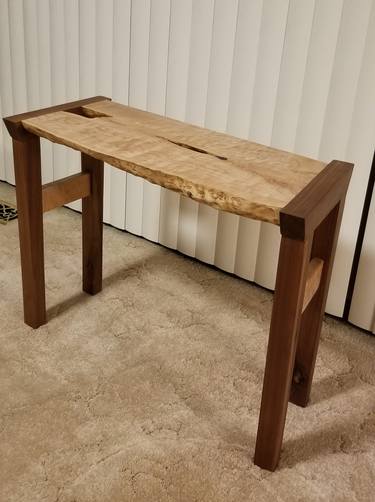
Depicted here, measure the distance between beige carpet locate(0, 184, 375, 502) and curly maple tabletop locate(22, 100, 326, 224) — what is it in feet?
1.76

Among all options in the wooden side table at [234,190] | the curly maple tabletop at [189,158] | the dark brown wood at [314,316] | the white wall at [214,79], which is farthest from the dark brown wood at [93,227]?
the dark brown wood at [314,316]

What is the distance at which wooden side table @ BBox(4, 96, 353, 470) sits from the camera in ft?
3.39

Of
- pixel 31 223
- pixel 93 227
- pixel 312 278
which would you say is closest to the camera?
pixel 312 278

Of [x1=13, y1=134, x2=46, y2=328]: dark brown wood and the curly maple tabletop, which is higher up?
the curly maple tabletop

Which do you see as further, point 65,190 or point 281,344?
point 65,190

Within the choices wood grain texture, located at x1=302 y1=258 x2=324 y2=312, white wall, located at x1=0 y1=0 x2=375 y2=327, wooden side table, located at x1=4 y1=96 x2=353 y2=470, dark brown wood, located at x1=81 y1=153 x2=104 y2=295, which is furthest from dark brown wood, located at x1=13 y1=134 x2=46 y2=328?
wood grain texture, located at x1=302 y1=258 x2=324 y2=312

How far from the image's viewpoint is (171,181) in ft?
3.66

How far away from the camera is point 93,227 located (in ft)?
5.55

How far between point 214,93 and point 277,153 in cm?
55

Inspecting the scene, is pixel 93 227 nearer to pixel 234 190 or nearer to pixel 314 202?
pixel 234 190

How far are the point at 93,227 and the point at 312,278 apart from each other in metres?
0.76

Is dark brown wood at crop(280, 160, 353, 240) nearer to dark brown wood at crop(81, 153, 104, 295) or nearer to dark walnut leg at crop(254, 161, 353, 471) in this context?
dark walnut leg at crop(254, 161, 353, 471)

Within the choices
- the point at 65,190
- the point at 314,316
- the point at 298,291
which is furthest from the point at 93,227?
the point at 298,291

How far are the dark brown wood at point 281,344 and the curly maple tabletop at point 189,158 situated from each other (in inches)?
3.0
